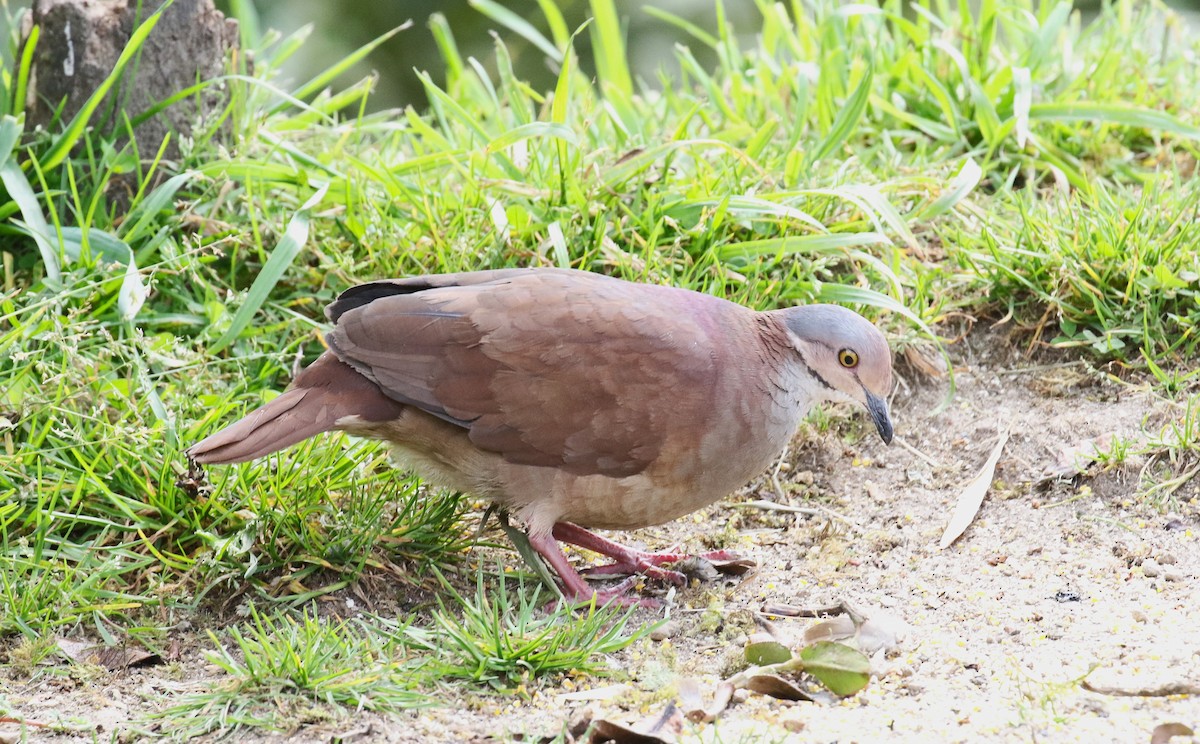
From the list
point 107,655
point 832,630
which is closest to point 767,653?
point 832,630

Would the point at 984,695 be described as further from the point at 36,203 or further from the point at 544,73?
the point at 544,73

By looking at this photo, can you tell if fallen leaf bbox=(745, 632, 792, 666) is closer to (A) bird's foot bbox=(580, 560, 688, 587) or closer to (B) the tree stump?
(A) bird's foot bbox=(580, 560, 688, 587)

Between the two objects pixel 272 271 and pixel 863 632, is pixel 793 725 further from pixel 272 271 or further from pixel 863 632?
pixel 272 271

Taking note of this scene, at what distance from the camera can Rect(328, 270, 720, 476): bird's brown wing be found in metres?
3.49

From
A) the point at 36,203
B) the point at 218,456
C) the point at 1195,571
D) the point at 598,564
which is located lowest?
the point at 598,564

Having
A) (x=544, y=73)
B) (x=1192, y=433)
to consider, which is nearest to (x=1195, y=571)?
(x=1192, y=433)

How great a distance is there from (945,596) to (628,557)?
92cm

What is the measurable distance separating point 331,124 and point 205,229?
114cm

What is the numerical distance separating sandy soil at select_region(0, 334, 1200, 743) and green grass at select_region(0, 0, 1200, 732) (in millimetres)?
140

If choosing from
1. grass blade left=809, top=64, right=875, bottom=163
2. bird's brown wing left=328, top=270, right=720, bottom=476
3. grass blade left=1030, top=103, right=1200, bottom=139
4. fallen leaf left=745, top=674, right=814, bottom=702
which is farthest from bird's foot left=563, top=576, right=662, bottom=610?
grass blade left=1030, top=103, right=1200, bottom=139

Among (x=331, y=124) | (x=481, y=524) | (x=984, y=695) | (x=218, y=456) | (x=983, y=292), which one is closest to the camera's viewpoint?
(x=984, y=695)

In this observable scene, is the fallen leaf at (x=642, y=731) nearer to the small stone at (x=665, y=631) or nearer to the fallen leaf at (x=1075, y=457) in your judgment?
the small stone at (x=665, y=631)

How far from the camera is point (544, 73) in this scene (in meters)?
10.0

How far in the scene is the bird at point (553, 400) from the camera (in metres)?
3.49
